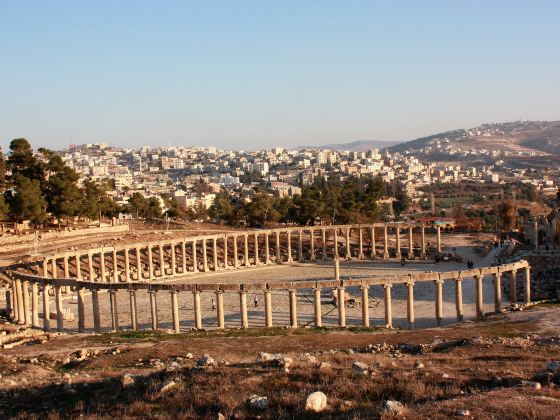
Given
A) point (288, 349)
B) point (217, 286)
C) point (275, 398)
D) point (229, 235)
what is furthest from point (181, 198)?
point (275, 398)

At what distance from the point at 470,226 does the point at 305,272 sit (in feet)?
A: 125

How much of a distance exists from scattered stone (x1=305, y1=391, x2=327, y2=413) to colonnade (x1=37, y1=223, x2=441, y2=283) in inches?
1393

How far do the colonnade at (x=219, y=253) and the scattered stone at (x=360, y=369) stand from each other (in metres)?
33.1

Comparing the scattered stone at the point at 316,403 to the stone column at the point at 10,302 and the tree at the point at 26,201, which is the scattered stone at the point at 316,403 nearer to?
the stone column at the point at 10,302

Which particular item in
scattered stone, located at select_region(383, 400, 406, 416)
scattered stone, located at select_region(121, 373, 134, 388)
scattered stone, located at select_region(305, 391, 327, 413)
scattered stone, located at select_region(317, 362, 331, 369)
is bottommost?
scattered stone, located at select_region(121, 373, 134, 388)

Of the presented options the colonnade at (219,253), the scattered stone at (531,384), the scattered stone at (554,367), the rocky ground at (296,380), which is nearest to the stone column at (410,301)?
the rocky ground at (296,380)

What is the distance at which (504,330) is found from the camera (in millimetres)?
28266

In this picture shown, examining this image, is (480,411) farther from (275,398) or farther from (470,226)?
(470,226)

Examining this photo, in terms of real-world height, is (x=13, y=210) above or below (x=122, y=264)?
above

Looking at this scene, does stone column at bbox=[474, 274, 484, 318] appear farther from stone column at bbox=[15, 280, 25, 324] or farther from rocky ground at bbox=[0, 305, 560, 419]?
stone column at bbox=[15, 280, 25, 324]

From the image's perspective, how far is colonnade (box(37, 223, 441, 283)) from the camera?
5162cm

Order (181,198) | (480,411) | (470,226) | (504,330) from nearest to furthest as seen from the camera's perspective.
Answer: (480,411)
(504,330)
(470,226)
(181,198)

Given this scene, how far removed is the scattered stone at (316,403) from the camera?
12922mm

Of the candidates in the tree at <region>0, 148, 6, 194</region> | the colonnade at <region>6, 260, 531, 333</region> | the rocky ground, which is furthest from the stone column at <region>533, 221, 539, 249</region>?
the tree at <region>0, 148, 6, 194</region>
